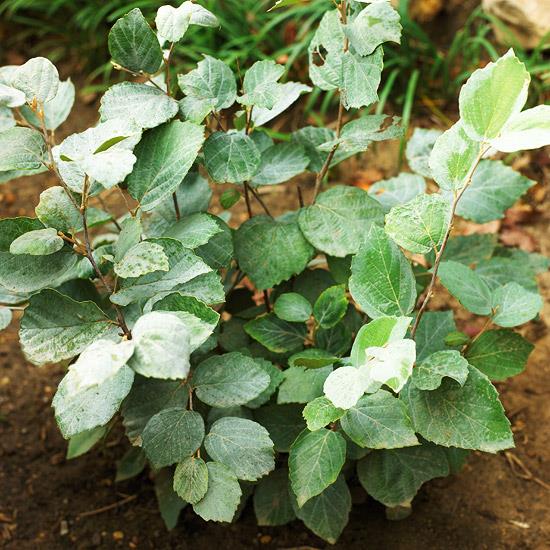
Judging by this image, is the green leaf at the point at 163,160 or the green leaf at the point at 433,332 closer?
the green leaf at the point at 163,160

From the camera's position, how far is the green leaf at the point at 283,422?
140 centimetres

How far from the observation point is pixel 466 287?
1285mm

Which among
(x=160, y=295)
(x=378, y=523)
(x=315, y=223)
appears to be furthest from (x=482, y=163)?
(x=378, y=523)

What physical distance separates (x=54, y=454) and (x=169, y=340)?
1146 mm

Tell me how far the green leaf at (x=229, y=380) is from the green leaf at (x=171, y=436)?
0.05 meters

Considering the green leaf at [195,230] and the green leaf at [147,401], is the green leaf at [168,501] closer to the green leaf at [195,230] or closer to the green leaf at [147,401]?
the green leaf at [147,401]

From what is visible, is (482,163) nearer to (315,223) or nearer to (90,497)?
(315,223)

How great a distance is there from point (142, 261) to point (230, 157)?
0.96 feet

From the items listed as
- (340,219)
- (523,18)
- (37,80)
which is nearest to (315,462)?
(340,219)

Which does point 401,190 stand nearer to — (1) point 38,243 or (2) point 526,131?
(2) point 526,131

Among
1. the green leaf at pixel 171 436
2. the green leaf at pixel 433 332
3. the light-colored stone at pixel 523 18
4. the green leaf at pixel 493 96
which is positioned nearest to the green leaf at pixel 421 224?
the green leaf at pixel 493 96

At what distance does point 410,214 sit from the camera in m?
1.08

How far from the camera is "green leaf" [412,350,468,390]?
1.05 metres

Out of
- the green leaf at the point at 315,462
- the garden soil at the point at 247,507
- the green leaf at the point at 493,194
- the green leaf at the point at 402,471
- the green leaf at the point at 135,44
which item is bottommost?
the garden soil at the point at 247,507
